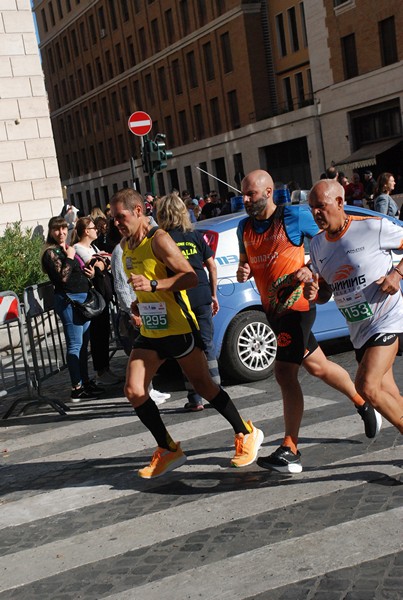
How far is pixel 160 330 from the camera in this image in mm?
6023

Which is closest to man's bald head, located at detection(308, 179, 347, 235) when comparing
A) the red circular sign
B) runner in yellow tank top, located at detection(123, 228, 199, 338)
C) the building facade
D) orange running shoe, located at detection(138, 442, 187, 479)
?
runner in yellow tank top, located at detection(123, 228, 199, 338)

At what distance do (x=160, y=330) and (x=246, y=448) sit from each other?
3.17 feet

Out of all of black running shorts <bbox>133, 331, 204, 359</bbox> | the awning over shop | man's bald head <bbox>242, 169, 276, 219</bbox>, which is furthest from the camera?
the awning over shop

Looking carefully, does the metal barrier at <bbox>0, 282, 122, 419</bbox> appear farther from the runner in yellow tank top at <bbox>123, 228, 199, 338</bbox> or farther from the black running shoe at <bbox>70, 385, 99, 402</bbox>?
the runner in yellow tank top at <bbox>123, 228, 199, 338</bbox>

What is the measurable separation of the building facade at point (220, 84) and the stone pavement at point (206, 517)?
3092cm

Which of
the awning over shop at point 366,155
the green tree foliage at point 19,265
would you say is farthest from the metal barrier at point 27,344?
the awning over shop at point 366,155

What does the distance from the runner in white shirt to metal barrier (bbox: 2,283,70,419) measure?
4.06 metres

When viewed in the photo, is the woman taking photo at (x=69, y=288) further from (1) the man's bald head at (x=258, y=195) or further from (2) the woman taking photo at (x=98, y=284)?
(1) the man's bald head at (x=258, y=195)

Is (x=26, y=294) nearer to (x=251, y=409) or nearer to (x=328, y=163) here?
(x=251, y=409)

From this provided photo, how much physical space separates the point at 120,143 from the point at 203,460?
208 feet

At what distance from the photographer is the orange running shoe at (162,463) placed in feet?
19.9

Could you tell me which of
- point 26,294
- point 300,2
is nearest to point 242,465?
point 26,294

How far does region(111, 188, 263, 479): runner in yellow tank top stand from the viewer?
594cm

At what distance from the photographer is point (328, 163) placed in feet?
136
